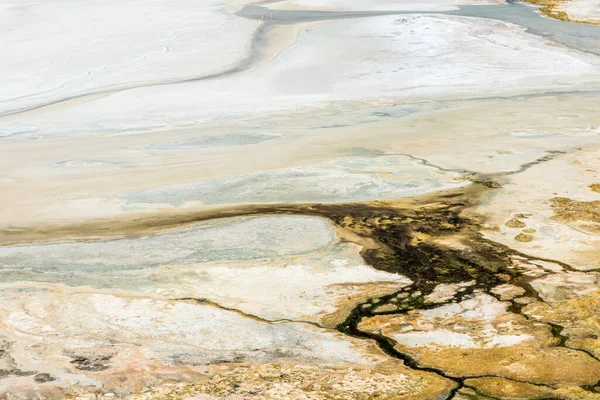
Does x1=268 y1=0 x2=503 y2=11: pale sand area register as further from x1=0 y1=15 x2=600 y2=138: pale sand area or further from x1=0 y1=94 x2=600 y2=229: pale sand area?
x1=0 y1=94 x2=600 y2=229: pale sand area

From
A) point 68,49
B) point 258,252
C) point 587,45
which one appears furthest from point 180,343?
point 587,45

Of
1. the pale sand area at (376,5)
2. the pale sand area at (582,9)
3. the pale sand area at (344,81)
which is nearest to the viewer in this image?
the pale sand area at (344,81)

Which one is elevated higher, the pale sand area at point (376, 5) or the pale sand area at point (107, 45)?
the pale sand area at point (376, 5)

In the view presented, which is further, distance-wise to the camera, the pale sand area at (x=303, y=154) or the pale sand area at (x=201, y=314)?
the pale sand area at (x=303, y=154)

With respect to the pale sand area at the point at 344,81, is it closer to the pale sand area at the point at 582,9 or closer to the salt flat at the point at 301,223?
the salt flat at the point at 301,223

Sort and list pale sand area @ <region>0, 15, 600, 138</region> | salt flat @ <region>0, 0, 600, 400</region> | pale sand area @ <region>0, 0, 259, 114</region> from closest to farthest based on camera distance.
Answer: salt flat @ <region>0, 0, 600, 400</region> → pale sand area @ <region>0, 15, 600, 138</region> → pale sand area @ <region>0, 0, 259, 114</region>

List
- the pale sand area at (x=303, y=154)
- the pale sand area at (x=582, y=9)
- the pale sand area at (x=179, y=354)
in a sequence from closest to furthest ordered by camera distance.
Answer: the pale sand area at (x=179, y=354) < the pale sand area at (x=303, y=154) < the pale sand area at (x=582, y=9)

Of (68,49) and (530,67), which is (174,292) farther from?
(68,49)

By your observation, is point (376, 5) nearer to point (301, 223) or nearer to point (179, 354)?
point (301, 223)

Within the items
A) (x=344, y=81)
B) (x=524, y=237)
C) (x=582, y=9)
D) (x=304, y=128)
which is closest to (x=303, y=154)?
(x=304, y=128)

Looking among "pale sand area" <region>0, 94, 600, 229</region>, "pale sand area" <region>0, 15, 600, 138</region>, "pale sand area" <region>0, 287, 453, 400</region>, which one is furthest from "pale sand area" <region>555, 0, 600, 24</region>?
"pale sand area" <region>0, 287, 453, 400</region>

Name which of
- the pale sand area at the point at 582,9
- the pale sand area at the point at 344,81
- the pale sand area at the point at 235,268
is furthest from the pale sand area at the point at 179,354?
the pale sand area at the point at 582,9
